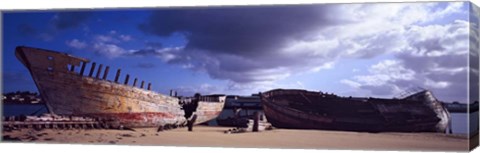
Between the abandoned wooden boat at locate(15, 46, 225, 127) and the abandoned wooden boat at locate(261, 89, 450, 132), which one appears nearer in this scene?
the abandoned wooden boat at locate(261, 89, 450, 132)

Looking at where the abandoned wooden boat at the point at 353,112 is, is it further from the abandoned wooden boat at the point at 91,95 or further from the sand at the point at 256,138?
the abandoned wooden boat at the point at 91,95

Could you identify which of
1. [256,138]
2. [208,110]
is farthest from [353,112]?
[208,110]

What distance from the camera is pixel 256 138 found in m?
8.77

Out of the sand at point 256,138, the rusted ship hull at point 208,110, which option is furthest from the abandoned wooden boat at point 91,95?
the sand at point 256,138

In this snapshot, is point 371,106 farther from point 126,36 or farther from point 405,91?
point 126,36

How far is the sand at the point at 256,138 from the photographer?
8219mm

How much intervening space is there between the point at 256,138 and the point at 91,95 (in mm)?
2279

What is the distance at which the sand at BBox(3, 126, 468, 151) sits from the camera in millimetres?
8219

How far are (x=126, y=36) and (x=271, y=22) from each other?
189 centimetres

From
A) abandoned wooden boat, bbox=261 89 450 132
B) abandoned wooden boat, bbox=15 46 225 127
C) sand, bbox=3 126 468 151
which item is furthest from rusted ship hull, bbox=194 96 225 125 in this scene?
abandoned wooden boat, bbox=261 89 450 132

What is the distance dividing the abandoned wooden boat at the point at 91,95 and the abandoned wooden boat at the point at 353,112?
1010 mm

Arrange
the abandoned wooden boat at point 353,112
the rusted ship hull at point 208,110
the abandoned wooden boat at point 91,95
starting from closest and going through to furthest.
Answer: the abandoned wooden boat at point 353,112
the rusted ship hull at point 208,110
the abandoned wooden boat at point 91,95

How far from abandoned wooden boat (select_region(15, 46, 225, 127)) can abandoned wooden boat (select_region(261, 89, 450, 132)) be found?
3.31 feet

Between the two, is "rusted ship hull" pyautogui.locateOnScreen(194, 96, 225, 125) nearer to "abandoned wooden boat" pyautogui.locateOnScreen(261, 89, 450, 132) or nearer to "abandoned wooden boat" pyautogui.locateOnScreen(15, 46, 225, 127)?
"abandoned wooden boat" pyautogui.locateOnScreen(15, 46, 225, 127)
